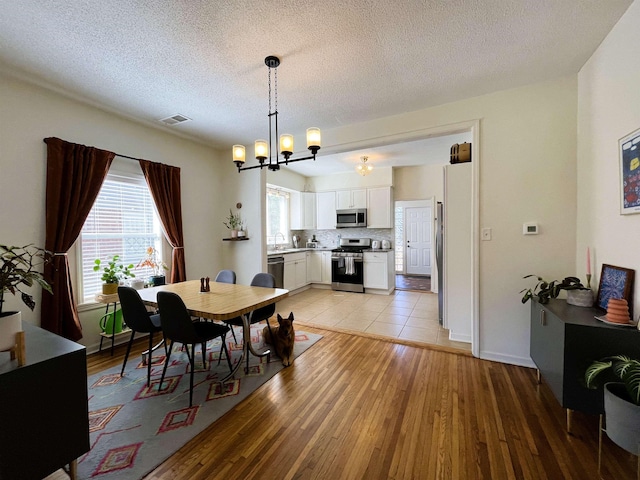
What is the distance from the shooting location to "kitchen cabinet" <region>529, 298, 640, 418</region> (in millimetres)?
1536

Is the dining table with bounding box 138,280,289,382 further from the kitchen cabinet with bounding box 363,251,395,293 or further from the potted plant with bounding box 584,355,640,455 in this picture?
the kitchen cabinet with bounding box 363,251,395,293

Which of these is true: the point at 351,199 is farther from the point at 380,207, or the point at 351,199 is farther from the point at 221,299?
the point at 221,299

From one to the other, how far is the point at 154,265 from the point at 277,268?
2.18 metres

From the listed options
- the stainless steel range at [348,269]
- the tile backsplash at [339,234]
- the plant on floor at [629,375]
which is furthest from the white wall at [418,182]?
the plant on floor at [629,375]

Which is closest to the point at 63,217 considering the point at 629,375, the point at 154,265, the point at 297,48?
the point at 154,265

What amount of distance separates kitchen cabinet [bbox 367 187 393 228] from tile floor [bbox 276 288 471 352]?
153 centimetres

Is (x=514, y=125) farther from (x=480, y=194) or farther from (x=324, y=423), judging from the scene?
(x=324, y=423)

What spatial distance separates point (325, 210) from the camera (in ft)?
20.8

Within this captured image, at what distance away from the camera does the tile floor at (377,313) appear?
132 inches

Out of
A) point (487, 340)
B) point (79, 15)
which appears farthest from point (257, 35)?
point (487, 340)

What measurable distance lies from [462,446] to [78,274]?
12.1ft

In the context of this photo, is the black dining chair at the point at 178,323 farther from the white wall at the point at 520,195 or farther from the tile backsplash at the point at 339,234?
the tile backsplash at the point at 339,234

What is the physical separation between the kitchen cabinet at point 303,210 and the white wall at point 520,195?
402 cm

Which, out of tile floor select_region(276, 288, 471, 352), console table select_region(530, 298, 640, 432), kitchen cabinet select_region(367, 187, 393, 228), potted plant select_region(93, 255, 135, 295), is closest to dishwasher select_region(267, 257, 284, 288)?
tile floor select_region(276, 288, 471, 352)
